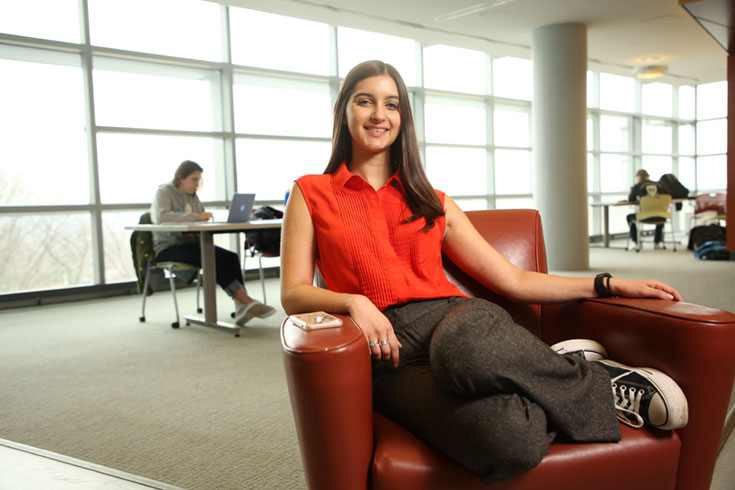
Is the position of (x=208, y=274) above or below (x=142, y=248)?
→ below

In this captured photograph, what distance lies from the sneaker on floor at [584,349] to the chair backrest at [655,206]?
7849 mm

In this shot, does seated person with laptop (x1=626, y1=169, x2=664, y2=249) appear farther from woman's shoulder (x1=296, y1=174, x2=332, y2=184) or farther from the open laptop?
woman's shoulder (x1=296, y1=174, x2=332, y2=184)

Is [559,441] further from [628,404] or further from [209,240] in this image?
[209,240]

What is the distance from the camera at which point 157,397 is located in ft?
8.80

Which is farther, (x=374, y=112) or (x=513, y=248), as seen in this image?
(x=513, y=248)

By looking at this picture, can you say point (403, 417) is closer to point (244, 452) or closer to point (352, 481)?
point (352, 481)

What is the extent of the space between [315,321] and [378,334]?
14cm

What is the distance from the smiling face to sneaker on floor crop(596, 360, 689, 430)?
829 mm

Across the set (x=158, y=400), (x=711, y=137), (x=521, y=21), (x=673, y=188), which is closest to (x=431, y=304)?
(x=158, y=400)

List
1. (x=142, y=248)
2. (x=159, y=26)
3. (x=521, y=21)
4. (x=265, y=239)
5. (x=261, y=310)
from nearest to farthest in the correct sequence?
(x=261, y=310) < (x=142, y=248) < (x=265, y=239) < (x=159, y=26) < (x=521, y=21)

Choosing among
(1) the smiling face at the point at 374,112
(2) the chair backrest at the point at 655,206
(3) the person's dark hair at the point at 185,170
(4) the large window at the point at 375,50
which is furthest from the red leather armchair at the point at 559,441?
(2) the chair backrest at the point at 655,206

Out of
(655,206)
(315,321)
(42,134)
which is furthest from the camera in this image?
(655,206)

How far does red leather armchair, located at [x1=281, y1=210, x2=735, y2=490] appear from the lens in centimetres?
104

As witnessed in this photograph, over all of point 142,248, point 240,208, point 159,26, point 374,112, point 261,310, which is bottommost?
point 261,310
